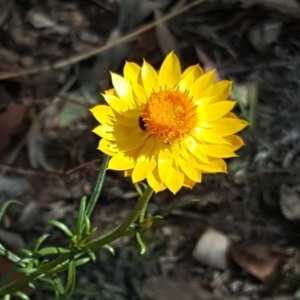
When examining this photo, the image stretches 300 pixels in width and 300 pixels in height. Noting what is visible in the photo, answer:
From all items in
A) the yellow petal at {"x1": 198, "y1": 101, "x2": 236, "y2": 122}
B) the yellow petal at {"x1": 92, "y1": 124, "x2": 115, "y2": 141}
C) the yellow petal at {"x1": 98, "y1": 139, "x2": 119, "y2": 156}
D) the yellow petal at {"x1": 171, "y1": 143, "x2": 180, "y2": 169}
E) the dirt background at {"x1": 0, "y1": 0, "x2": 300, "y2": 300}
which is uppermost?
the yellow petal at {"x1": 92, "y1": 124, "x2": 115, "y2": 141}

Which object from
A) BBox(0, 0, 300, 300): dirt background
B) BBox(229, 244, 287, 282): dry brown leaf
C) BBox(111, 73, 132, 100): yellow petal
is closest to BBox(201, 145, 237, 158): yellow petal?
BBox(111, 73, 132, 100): yellow petal

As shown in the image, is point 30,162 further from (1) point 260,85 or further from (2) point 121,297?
(1) point 260,85

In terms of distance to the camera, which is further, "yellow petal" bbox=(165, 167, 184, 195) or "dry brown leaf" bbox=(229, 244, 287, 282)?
"dry brown leaf" bbox=(229, 244, 287, 282)

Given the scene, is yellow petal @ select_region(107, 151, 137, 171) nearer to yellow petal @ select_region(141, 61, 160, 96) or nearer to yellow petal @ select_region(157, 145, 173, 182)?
yellow petal @ select_region(157, 145, 173, 182)

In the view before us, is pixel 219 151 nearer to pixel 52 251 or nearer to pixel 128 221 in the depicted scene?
pixel 128 221

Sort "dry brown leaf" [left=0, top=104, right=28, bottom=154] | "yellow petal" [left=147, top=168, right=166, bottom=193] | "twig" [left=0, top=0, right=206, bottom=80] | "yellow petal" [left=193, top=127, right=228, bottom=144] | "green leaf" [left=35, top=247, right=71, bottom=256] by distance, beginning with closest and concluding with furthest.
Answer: "yellow petal" [left=147, top=168, right=166, bottom=193] → "yellow petal" [left=193, top=127, right=228, bottom=144] → "green leaf" [left=35, top=247, right=71, bottom=256] → "dry brown leaf" [left=0, top=104, right=28, bottom=154] → "twig" [left=0, top=0, right=206, bottom=80]

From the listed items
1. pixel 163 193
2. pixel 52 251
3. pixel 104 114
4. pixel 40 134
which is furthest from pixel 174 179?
pixel 40 134

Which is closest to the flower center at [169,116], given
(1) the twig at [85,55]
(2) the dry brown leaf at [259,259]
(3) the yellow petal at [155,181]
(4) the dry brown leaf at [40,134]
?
(3) the yellow petal at [155,181]

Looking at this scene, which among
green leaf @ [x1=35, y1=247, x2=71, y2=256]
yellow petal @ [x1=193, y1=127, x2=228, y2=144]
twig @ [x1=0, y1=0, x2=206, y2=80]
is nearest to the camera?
yellow petal @ [x1=193, y1=127, x2=228, y2=144]
